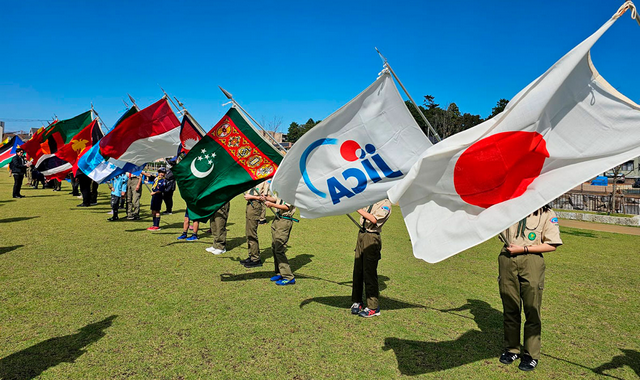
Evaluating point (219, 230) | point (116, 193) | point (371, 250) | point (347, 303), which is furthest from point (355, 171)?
point (116, 193)

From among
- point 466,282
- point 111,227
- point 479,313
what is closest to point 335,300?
point 479,313

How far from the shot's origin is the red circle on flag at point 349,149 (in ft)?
16.4

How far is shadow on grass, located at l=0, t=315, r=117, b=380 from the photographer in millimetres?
3984

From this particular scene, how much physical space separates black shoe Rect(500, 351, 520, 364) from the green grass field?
11 cm

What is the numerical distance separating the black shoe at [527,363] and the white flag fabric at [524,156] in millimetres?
1968

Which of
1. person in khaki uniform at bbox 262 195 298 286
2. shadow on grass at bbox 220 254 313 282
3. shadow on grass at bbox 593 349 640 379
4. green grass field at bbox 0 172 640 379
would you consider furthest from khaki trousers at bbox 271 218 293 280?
shadow on grass at bbox 593 349 640 379

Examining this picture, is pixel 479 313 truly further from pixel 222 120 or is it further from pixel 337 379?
pixel 222 120

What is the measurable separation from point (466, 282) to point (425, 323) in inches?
104

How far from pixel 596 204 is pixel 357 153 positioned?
88.2 feet

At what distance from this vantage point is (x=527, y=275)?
4301 millimetres

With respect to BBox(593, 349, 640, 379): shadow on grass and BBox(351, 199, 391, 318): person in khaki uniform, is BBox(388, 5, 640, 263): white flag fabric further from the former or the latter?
BBox(593, 349, 640, 379): shadow on grass

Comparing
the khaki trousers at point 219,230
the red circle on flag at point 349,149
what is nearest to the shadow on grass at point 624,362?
the red circle on flag at point 349,149

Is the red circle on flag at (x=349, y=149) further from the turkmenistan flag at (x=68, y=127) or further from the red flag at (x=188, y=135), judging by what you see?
the turkmenistan flag at (x=68, y=127)

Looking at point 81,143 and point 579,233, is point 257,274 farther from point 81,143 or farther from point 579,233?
Answer: point 579,233
